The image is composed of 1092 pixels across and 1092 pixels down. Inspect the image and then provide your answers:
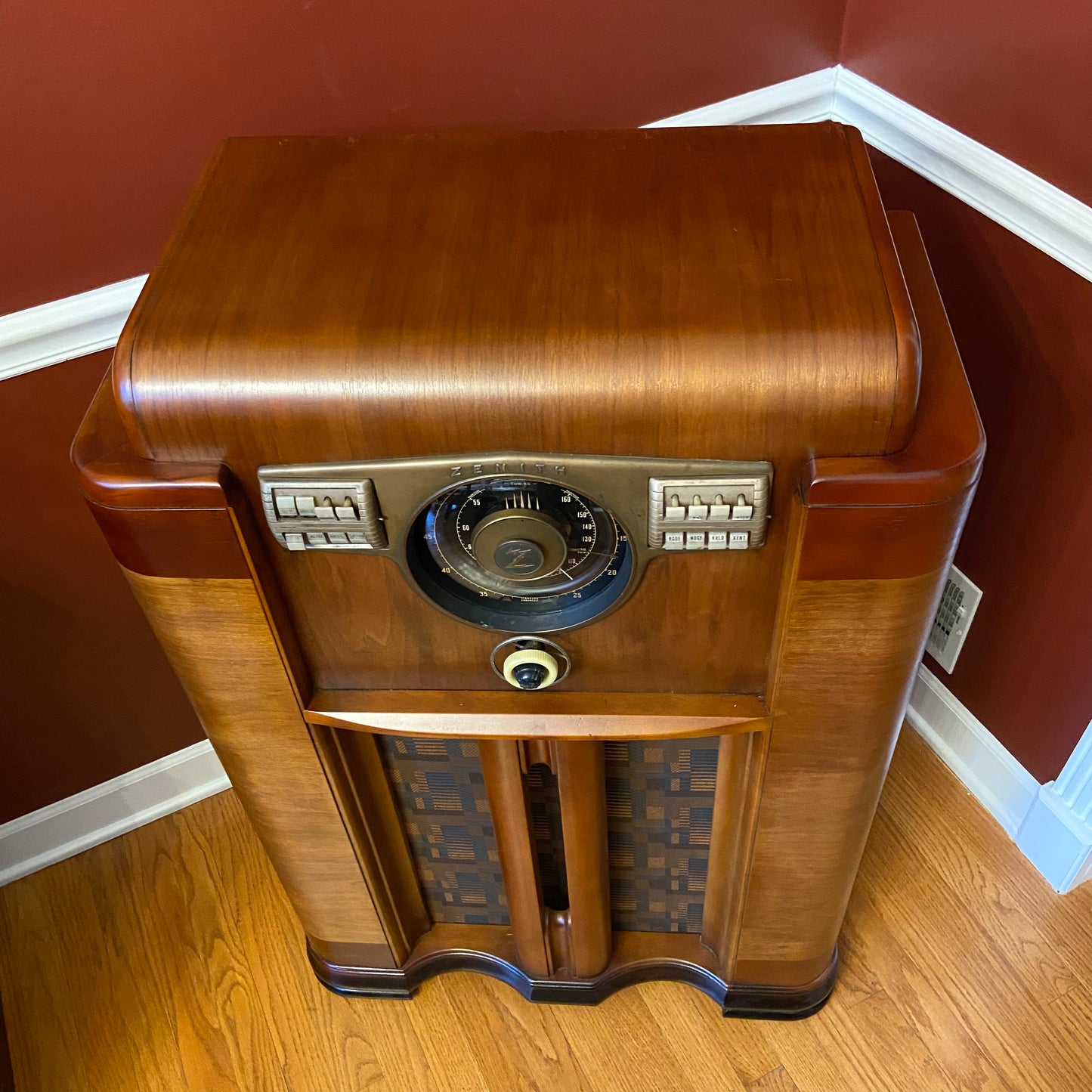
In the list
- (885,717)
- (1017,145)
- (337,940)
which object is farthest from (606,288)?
(337,940)

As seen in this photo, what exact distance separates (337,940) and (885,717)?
68cm

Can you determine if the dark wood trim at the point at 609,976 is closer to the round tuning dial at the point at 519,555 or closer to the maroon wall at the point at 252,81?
the round tuning dial at the point at 519,555

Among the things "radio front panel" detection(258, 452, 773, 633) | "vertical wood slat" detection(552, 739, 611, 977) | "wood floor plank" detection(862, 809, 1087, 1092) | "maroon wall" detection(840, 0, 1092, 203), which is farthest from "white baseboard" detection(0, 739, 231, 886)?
"maroon wall" detection(840, 0, 1092, 203)

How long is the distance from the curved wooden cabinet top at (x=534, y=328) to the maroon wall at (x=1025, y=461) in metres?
0.34

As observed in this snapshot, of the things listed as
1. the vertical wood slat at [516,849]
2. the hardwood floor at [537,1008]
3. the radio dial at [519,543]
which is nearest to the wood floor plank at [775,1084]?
the hardwood floor at [537,1008]

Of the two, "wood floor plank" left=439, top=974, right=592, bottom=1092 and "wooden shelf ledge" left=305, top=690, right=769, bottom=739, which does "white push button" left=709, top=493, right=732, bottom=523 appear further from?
"wood floor plank" left=439, top=974, right=592, bottom=1092

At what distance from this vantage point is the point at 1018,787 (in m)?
1.36

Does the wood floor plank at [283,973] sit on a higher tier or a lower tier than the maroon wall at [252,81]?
lower

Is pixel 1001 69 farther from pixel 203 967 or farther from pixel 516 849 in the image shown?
pixel 203 967

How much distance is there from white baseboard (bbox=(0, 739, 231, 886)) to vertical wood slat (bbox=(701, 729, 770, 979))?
28.8 inches

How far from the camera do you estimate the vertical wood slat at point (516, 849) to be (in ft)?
3.17

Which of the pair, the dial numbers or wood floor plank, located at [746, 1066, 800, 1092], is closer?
the dial numbers

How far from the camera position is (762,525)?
722 millimetres

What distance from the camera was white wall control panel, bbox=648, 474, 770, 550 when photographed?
70 cm
